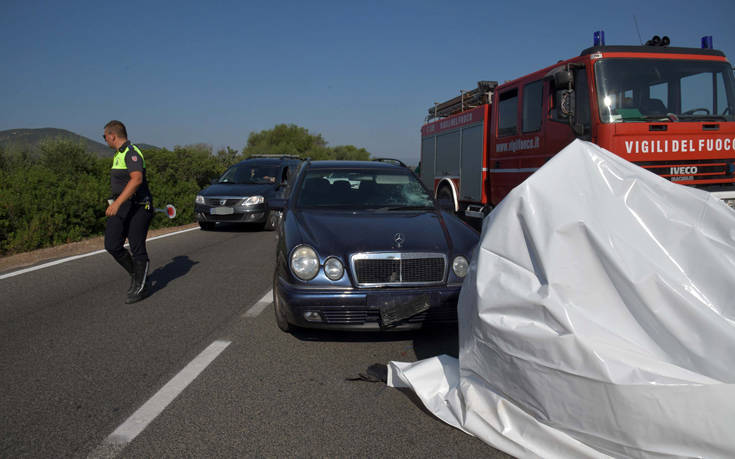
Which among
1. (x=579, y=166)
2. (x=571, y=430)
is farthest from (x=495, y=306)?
(x=579, y=166)

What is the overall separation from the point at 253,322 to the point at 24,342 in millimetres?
1850

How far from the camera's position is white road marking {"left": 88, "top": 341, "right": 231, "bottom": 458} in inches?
110

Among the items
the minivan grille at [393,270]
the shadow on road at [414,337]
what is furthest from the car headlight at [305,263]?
the shadow on road at [414,337]

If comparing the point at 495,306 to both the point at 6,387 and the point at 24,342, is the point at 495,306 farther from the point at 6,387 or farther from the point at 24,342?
the point at 24,342

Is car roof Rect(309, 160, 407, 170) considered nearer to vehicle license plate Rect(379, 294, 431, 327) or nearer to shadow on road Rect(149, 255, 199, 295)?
shadow on road Rect(149, 255, 199, 295)

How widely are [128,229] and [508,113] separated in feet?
19.7

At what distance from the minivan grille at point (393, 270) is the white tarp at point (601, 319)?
4.05ft

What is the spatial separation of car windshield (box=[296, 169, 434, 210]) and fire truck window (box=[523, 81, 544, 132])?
9.26ft

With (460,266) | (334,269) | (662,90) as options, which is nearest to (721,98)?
(662,90)

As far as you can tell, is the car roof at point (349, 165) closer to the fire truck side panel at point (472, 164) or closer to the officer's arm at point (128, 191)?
the officer's arm at point (128, 191)

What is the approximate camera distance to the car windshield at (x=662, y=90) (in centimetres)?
671

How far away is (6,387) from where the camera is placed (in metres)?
3.59

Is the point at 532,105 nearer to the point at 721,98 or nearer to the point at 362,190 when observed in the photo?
the point at 721,98

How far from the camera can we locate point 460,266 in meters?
4.23
